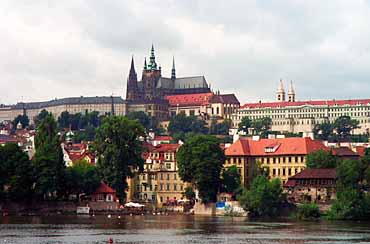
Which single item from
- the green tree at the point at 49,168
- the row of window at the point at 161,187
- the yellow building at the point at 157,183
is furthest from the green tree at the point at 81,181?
the row of window at the point at 161,187

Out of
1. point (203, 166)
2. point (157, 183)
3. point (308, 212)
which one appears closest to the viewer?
point (308, 212)

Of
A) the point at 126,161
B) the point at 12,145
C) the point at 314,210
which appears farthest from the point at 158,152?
the point at 314,210

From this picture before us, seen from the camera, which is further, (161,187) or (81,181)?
(161,187)

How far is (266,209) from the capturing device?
10031cm

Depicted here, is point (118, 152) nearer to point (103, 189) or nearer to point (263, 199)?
point (103, 189)

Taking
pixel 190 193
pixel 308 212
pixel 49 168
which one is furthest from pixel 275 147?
pixel 49 168

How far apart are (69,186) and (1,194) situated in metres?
7.96

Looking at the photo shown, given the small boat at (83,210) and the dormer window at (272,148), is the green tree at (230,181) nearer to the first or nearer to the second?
the dormer window at (272,148)

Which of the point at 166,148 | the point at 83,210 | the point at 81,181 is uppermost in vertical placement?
the point at 166,148

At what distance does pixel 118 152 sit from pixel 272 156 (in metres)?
22.8

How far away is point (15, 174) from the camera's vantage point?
103 metres

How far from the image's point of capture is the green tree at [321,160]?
114800mm

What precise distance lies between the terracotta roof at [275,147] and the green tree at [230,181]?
11736 mm

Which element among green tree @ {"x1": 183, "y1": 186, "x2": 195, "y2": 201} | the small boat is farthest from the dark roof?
the small boat
